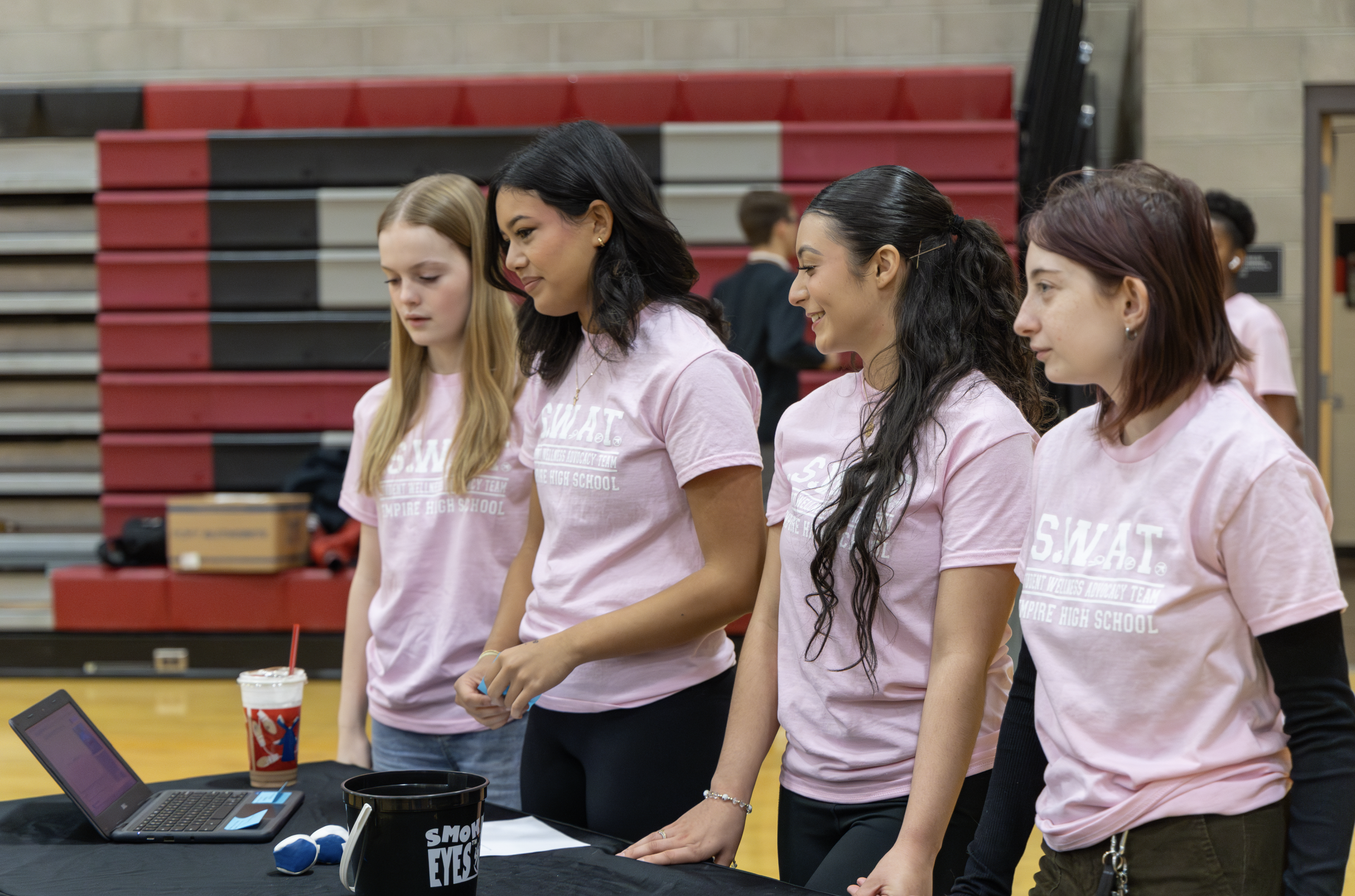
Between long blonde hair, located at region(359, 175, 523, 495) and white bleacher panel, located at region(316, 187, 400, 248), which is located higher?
white bleacher panel, located at region(316, 187, 400, 248)

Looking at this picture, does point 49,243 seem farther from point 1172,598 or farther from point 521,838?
point 1172,598

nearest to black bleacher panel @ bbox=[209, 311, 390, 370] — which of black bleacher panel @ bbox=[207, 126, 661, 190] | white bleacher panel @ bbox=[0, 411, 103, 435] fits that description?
black bleacher panel @ bbox=[207, 126, 661, 190]

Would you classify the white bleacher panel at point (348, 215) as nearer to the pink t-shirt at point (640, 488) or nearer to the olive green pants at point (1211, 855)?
the pink t-shirt at point (640, 488)

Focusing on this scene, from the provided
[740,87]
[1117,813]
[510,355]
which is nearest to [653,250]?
[510,355]

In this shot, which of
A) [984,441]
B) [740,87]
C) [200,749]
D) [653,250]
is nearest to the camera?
[984,441]

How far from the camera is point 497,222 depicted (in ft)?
5.36

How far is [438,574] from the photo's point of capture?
5.82 feet

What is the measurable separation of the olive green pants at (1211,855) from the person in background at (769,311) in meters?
2.62

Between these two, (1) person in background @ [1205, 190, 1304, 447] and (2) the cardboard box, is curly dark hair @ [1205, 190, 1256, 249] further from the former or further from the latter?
(2) the cardboard box

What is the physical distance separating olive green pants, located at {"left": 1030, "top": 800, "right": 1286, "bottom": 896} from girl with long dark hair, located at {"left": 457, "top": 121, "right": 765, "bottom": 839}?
57cm

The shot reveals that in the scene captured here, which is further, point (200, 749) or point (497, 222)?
point (200, 749)

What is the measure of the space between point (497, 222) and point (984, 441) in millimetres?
722

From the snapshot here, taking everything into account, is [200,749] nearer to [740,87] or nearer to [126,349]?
[126,349]

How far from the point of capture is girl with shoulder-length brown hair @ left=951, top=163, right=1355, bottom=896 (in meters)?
0.99
